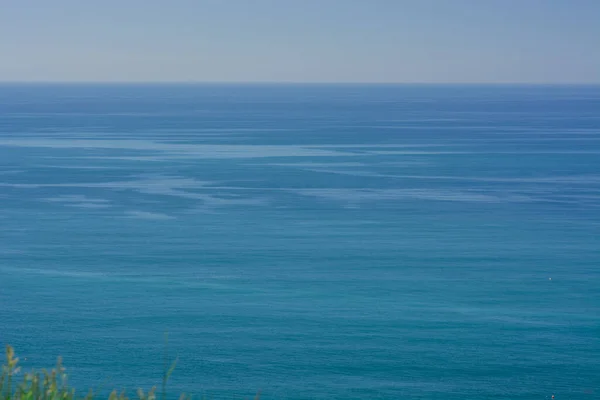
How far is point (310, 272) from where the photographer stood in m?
34.1

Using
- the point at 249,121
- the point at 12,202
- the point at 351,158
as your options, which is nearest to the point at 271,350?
the point at 12,202

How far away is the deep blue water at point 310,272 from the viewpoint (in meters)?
24.0

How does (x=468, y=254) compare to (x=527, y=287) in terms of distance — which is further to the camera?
(x=468, y=254)

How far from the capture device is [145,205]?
4762 centimetres

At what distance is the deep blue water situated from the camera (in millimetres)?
23953

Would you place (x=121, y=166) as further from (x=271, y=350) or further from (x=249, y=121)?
(x=249, y=121)

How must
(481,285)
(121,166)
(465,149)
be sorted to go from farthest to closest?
(465,149), (121,166), (481,285)

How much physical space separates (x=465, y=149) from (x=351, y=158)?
1243 centimetres

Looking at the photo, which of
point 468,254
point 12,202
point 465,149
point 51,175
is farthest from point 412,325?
point 465,149

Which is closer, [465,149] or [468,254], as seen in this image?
[468,254]

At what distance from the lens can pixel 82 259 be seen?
118ft

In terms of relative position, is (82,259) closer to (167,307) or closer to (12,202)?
(167,307)

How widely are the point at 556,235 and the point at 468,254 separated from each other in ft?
19.0

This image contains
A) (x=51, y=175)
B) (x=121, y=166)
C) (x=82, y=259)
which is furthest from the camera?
(x=121, y=166)
